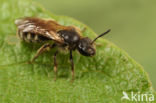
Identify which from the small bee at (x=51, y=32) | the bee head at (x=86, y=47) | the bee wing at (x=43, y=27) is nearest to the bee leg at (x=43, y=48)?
the small bee at (x=51, y=32)

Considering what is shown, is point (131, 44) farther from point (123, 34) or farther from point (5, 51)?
point (5, 51)

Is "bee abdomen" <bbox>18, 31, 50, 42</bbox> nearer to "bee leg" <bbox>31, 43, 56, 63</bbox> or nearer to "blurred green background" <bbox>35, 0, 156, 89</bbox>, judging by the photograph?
"bee leg" <bbox>31, 43, 56, 63</bbox>

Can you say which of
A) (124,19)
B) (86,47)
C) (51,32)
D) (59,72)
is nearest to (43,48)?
(51,32)

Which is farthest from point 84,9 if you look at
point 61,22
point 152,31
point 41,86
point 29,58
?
point 41,86

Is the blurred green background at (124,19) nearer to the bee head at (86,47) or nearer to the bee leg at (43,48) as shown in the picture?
the bee head at (86,47)

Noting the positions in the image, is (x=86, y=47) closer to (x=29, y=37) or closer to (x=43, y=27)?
(x=43, y=27)
